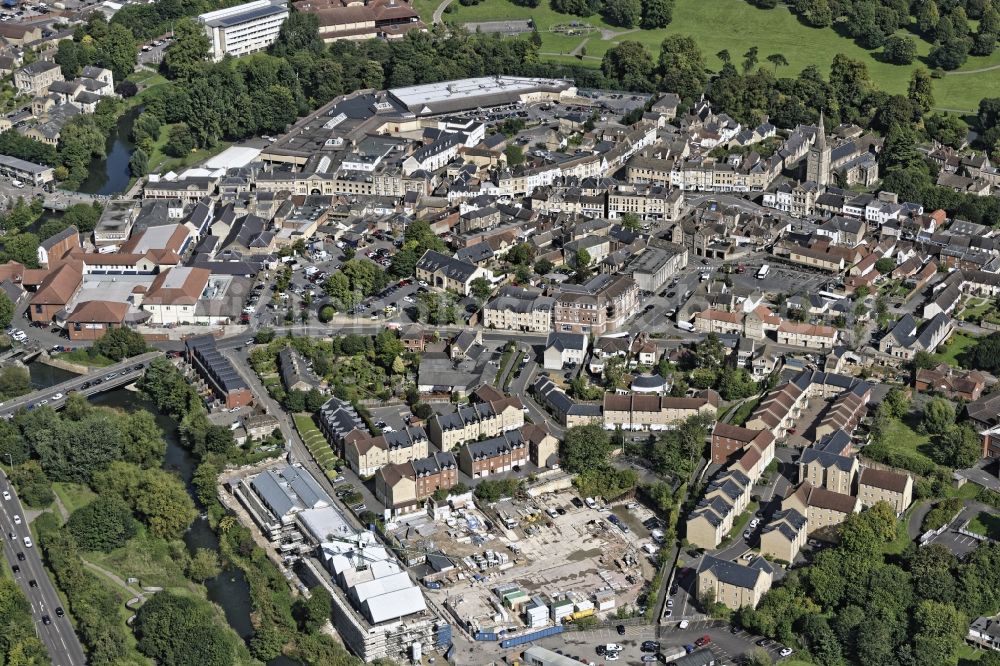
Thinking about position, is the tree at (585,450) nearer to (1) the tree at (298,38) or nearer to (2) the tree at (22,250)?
(2) the tree at (22,250)

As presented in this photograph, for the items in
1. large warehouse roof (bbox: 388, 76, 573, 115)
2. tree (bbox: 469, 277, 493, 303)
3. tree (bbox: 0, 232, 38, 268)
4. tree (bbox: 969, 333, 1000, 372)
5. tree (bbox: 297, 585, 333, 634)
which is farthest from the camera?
large warehouse roof (bbox: 388, 76, 573, 115)

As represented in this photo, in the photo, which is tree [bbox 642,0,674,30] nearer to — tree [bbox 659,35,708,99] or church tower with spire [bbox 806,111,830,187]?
tree [bbox 659,35,708,99]

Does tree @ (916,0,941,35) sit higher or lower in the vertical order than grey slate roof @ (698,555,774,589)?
higher

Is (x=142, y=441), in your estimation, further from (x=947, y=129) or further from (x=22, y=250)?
(x=947, y=129)

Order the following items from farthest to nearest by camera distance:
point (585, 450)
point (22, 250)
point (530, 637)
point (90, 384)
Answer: point (22, 250)
point (90, 384)
point (585, 450)
point (530, 637)

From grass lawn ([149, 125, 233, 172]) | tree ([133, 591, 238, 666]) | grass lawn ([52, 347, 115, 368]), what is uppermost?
tree ([133, 591, 238, 666])

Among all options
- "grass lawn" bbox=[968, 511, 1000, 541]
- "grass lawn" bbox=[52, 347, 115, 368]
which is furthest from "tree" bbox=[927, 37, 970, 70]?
"grass lawn" bbox=[52, 347, 115, 368]

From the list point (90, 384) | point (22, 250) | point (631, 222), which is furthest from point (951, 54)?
point (90, 384)
